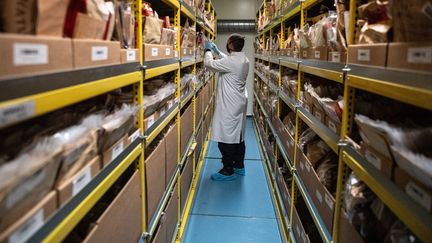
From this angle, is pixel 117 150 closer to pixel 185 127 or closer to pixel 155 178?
pixel 155 178

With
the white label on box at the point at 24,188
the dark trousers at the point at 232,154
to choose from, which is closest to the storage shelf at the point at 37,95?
the white label on box at the point at 24,188

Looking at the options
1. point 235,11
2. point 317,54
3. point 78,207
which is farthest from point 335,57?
point 235,11

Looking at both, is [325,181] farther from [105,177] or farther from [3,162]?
[3,162]

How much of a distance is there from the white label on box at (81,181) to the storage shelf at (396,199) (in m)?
0.99

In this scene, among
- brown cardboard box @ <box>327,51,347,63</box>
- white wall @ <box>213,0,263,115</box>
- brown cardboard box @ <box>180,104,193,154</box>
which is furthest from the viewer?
white wall @ <box>213,0,263,115</box>

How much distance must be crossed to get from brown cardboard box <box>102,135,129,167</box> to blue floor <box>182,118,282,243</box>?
2015 millimetres

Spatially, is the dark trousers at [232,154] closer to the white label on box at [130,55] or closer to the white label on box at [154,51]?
the white label on box at [154,51]

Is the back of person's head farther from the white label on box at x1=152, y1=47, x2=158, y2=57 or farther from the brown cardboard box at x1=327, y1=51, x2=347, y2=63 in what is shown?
the brown cardboard box at x1=327, y1=51, x2=347, y2=63

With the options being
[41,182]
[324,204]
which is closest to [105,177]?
[41,182]

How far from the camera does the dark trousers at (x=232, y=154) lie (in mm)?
4907

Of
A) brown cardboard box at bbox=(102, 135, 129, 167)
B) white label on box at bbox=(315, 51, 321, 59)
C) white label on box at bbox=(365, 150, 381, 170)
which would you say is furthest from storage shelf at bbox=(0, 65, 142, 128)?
white label on box at bbox=(315, 51, 321, 59)

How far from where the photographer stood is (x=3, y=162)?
35.9 inches

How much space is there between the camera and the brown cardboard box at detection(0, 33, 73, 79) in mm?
787

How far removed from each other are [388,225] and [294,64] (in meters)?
1.85
